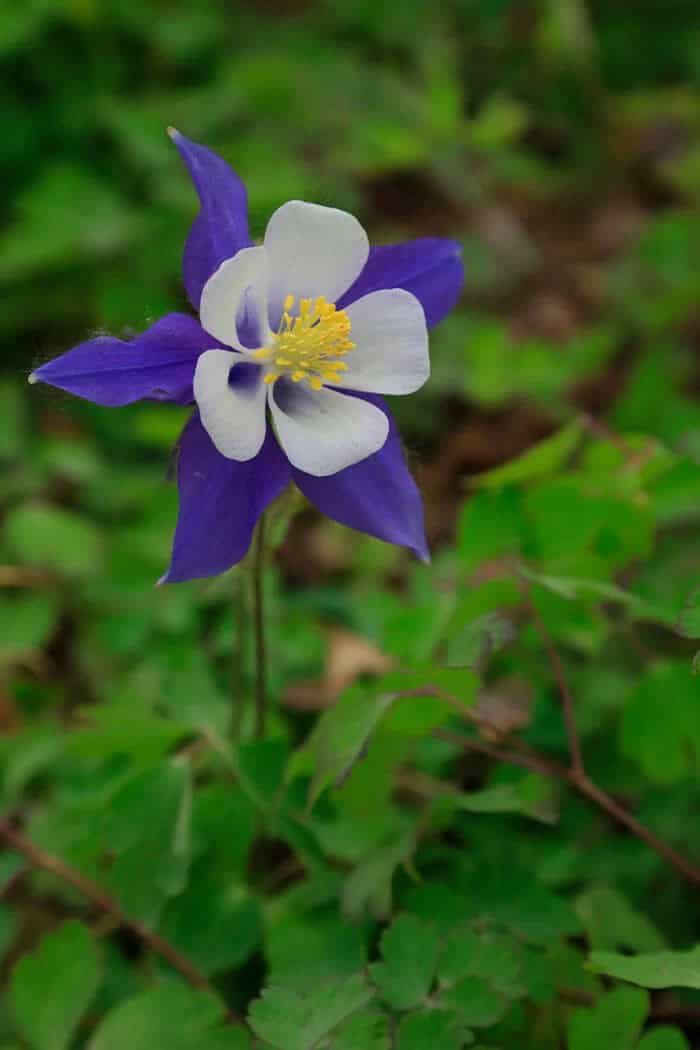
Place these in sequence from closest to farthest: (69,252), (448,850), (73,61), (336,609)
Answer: (448,850) → (336,609) → (69,252) → (73,61)

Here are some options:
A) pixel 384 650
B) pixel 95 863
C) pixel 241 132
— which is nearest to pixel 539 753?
pixel 384 650

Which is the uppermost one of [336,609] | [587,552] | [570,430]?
[570,430]

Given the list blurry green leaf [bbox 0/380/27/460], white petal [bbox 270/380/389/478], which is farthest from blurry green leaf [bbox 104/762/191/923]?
blurry green leaf [bbox 0/380/27/460]

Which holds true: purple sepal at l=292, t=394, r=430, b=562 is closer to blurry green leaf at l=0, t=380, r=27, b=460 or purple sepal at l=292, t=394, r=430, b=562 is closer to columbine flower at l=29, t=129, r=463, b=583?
columbine flower at l=29, t=129, r=463, b=583

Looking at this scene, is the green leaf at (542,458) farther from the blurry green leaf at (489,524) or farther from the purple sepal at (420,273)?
the purple sepal at (420,273)

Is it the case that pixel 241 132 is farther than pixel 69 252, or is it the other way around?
pixel 241 132

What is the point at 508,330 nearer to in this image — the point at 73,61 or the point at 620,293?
the point at 620,293
